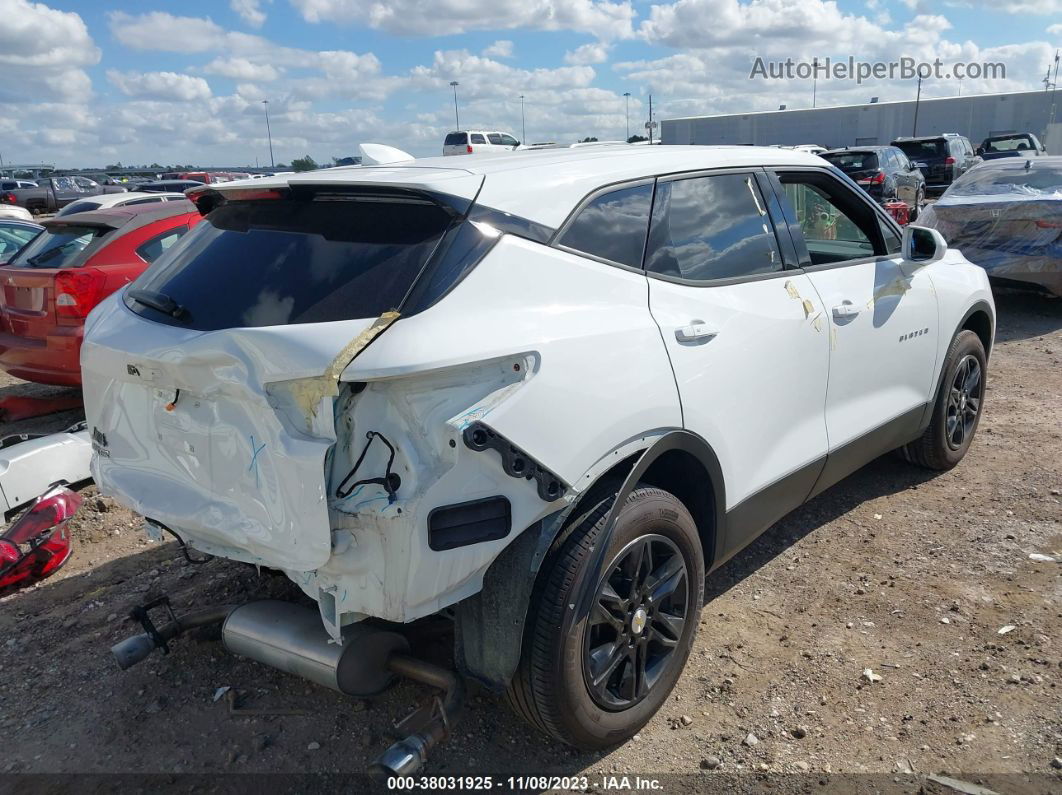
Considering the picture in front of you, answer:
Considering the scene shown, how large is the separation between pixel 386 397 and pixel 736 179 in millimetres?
2028

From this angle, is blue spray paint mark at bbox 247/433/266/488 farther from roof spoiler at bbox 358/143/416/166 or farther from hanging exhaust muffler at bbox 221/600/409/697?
roof spoiler at bbox 358/143/416/166

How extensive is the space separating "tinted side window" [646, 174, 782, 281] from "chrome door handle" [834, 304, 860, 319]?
0.37 meters

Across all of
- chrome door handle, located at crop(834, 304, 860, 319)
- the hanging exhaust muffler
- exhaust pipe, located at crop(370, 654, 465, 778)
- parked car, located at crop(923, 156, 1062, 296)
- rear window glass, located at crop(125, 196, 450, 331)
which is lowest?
exhaust pipe, located at crop(370, 654, 465, 778)

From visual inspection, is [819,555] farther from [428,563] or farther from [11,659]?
[11,659]

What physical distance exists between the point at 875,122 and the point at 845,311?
203 feet

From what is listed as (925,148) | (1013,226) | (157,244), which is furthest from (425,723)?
(925,148)

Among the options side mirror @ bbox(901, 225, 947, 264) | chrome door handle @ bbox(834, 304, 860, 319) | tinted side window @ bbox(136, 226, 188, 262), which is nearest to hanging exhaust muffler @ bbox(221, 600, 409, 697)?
chrome door handle @ bbox(834, 304, 860, 319)

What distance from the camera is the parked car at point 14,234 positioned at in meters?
9.29

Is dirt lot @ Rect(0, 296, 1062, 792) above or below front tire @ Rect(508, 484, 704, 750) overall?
below

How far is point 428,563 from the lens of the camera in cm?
229

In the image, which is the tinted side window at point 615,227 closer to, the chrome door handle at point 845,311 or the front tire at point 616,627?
the front tire at point 616,627

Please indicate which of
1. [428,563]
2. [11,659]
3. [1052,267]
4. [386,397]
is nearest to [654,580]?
[428,563]

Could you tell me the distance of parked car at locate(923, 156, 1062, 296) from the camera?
8992 mm

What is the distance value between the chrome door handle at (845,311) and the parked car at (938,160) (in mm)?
19051
